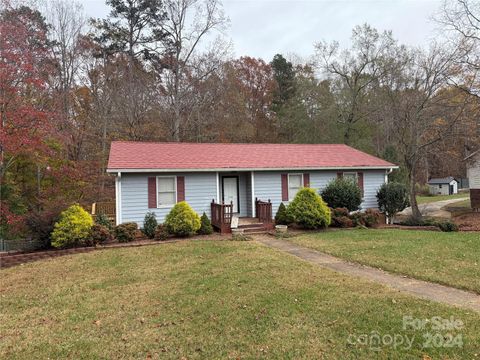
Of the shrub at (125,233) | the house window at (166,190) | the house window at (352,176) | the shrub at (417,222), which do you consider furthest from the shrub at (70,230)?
the shrub at (417,222)

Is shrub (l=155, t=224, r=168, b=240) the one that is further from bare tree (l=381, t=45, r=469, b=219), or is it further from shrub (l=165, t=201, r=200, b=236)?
bare tree (l=381, t=45, r=469, b=219)

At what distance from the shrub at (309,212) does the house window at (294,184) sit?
2.14m

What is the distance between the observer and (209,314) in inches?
197

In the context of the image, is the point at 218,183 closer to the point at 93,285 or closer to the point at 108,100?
the point at 93,285

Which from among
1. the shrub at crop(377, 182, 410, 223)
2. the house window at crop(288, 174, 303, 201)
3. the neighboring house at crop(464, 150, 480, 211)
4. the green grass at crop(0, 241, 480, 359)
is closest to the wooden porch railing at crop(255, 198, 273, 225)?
the house window at crop(288, 174, 303, 201)

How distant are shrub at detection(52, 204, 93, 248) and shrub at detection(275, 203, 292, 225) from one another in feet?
24.8

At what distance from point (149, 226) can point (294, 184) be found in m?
7.33

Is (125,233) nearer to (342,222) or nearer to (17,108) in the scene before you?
(17,108)

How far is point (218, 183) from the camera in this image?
14.6 m

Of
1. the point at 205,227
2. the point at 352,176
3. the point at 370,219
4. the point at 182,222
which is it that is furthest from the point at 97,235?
the point at 352,176

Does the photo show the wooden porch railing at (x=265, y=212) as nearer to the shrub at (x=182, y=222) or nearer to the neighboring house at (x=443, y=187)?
the shrub at (x=182, y=222)

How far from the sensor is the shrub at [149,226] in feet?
40.1

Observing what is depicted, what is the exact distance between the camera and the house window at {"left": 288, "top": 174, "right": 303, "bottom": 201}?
1586 cm

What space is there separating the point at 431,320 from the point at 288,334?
2.00 m
